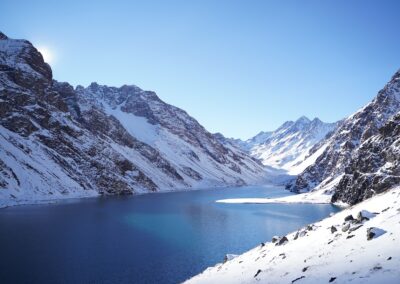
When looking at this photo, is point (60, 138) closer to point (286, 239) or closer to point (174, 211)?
point (174, 211)

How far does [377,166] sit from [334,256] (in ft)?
268

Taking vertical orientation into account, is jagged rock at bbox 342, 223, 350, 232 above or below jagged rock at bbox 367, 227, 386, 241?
below

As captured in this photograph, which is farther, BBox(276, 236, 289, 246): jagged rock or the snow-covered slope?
BBox(276, 236, 289, 246): jagged rock

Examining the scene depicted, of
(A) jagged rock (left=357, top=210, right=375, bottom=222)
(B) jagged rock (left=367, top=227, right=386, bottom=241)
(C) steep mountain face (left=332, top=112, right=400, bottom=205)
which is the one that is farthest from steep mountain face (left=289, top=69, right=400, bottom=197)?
(B) jagged rock (left=367, top=227, right=386, bottom=241)

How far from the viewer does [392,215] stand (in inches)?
1234

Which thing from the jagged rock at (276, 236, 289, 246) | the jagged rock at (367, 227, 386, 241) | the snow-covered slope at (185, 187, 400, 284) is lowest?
the jagged rock at (276, 236, 289, 246)

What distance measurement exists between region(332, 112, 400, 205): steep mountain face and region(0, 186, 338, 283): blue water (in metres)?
14.9

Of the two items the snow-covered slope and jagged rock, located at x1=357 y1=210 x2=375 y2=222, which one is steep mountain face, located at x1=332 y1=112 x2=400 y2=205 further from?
jagged rock, located at x1=357 y1=210 x2=375 y2=222

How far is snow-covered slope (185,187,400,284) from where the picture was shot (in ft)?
72.1

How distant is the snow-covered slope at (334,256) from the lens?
22.0m

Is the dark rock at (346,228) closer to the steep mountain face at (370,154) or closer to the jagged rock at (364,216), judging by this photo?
the jagged rock at (364,216)

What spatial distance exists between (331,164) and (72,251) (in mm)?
157971

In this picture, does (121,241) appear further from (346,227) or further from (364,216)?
(364,216)

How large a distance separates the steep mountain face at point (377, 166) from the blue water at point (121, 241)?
14879mm
